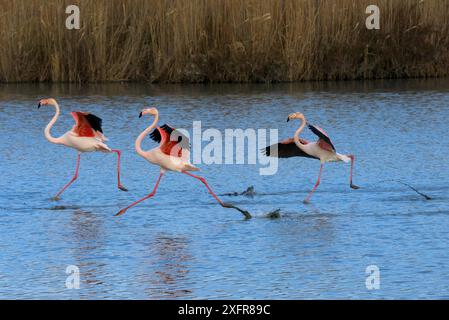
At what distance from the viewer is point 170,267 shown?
26.6 ft

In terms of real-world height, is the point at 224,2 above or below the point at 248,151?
above

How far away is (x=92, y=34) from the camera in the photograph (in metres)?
17.9

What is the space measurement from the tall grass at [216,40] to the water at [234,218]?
2340 millimetres

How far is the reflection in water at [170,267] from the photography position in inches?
293

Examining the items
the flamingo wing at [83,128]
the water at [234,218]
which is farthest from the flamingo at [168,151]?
the flamingo wing at [83,128]

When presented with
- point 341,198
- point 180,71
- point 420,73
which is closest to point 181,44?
point 180,71

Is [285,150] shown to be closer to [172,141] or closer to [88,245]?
[172,141]

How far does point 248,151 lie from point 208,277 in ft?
17.4

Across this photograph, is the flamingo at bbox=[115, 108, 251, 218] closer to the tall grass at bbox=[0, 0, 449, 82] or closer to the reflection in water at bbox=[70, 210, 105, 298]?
the reflection in water at bbox=[70, 210, 105, 298]

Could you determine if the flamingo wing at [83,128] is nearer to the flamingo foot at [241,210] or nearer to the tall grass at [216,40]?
the flamingo foot at [241,210]

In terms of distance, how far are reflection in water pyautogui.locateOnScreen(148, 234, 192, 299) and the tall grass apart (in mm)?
9164

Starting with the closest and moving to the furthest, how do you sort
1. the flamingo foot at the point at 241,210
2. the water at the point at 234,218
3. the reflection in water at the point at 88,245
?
the water at the point at 234,218, the reflection in water at the point at 88,245, the flamingo foot at the point at 241,210

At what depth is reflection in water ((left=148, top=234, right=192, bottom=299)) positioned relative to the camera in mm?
7453

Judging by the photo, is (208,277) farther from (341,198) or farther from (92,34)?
(92,34)
